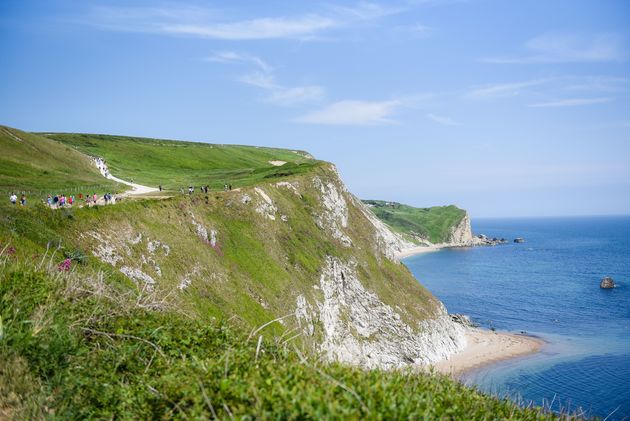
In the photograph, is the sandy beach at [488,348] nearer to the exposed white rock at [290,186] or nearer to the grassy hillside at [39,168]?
the exposed white rock at [290,186]

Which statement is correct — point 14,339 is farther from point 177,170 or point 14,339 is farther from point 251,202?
point 177,170

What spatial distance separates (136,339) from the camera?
11.0 metres

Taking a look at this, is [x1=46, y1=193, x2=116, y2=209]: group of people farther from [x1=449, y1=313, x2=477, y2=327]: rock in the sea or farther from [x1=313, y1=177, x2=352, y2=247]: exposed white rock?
[x1=449, y1=313, x2=477, y2=327]: rock in the sea

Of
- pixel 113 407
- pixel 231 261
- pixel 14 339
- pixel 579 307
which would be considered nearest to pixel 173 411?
pixel 113 407

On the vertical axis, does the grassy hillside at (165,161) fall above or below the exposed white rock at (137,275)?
above

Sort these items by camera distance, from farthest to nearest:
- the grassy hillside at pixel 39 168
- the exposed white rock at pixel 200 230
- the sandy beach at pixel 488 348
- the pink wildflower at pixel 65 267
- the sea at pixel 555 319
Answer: the sandy beach at pixel 488 348 → the grassy hillside at pixel 39 168 → the sea at pixel 555 319 → the exposed white rock at pixel 200 230 → the pink wildflower at pixel 65 267

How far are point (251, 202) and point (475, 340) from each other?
5278 cm

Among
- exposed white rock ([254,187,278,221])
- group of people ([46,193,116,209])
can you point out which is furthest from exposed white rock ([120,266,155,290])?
exposed white rock ([254,187,278,221])

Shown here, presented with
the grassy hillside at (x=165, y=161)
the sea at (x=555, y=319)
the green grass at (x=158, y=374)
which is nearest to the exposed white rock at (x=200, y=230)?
the sea at (x=555, y=319)

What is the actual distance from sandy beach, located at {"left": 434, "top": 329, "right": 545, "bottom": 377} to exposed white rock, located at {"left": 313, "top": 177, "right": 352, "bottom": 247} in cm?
2665

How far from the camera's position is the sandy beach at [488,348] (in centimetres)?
7150

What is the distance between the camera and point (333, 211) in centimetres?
7881

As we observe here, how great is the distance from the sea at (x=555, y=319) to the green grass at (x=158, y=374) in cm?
249

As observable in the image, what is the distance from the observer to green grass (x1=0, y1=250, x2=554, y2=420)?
7535 mm
